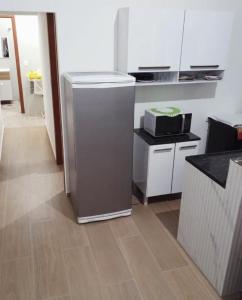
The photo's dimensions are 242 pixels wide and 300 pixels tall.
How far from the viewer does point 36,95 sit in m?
6.65

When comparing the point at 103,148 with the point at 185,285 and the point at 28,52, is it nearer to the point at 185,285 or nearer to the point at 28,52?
the point at 185,285

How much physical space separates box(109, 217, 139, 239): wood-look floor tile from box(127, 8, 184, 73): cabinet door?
1528 millimetres

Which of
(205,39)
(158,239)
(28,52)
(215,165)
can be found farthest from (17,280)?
A: (28,52)

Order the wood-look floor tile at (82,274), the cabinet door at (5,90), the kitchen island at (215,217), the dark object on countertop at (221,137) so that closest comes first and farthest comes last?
the kitchen island at (215,217) → the wood-look floor tile at (82,274) → the dark object on countertop at (221,137) → the cabinet door at (5,90)

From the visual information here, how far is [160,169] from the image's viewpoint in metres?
3.11

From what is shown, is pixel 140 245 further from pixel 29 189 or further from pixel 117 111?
pixel 29 189

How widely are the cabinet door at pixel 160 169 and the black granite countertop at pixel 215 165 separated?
68 cm

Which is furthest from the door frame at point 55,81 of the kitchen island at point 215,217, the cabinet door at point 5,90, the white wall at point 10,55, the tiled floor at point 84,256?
the white wall at point 10,55

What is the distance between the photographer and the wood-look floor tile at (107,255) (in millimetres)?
2340

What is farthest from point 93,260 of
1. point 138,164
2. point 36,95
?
point 36,95

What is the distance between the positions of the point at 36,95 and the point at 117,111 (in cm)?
457

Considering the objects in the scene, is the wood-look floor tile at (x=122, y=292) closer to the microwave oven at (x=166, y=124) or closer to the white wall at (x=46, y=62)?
the microwave oven at (x=166, y=124)

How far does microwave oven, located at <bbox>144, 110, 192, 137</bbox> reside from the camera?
303 cm

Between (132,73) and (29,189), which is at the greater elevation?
(132,73)
